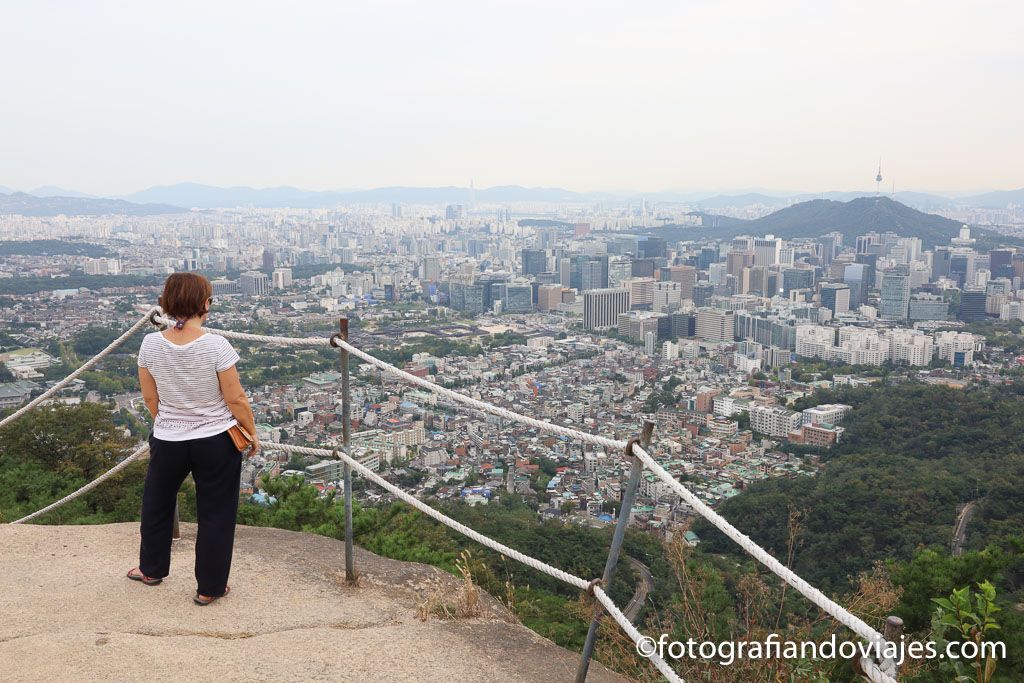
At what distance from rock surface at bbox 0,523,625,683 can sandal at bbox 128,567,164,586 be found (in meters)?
0.02

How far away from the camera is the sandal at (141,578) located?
1820mm

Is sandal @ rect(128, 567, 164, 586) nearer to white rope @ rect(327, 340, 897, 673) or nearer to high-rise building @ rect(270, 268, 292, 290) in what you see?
white rope @ rect(327, 340, 897, 673)

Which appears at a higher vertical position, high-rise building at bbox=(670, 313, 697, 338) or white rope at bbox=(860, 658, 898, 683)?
white rope at bbox=(860, 658, 898, 683)

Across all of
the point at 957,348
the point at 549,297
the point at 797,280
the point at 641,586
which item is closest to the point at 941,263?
the point at 797,280

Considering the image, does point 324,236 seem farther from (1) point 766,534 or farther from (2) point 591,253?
(1) point 766,534

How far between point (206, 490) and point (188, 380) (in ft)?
0.81

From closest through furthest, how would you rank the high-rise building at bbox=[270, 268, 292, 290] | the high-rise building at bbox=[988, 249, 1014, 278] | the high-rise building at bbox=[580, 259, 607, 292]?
the high-rise building at bbox=[270, 268, 292, 290]
the high-rise building at bbox=[988, 249, 1014, 278]
the high-rise building at bbox=[580, 259, 607, 292]

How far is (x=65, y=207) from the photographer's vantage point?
53.9m

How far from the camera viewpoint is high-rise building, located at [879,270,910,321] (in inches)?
1399

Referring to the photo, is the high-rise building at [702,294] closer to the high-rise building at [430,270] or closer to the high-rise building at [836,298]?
the high-rise building at [836,298]

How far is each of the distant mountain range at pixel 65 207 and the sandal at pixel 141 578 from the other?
5583 centimetres

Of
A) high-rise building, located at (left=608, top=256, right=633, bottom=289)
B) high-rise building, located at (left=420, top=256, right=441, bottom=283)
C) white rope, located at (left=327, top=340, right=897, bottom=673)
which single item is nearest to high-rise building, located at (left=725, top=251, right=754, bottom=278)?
high-rise building, located at (left=608, top=256, right=633, bottom=289)

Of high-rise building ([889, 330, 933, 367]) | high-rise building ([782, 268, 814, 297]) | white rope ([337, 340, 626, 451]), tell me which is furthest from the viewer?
high-rise building ([782, 268, 814, 297])

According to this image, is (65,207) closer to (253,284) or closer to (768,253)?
(253,284)
